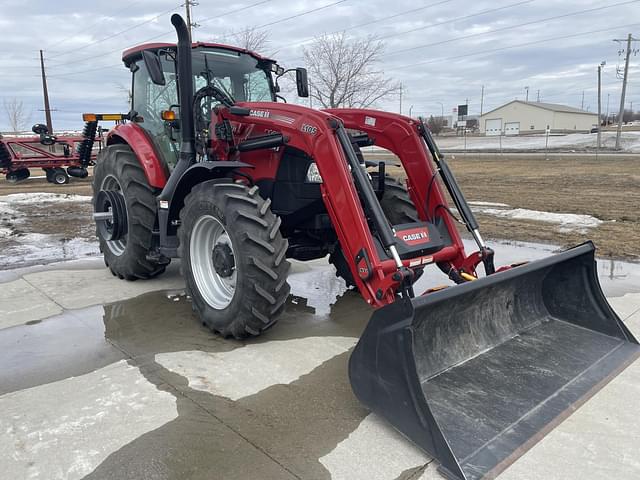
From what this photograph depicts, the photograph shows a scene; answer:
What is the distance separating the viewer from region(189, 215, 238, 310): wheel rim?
425cm

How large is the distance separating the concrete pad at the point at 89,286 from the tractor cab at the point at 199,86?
1.36m

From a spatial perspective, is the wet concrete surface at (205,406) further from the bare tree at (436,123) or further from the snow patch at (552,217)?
the bare tree at (436,123)

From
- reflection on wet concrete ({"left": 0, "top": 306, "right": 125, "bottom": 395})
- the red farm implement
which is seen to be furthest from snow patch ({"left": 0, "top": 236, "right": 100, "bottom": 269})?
the red farm implement

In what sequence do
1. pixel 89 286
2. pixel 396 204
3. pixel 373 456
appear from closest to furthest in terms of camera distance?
1. pixel 373 456
2. pixel 396 204
3. pixel 89 286

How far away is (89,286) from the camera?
218 inches

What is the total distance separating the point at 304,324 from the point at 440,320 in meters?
1.56

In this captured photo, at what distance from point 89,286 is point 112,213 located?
856mm

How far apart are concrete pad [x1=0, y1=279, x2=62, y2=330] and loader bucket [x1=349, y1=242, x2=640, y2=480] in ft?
10.8

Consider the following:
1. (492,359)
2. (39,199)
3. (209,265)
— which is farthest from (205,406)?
(39,199)

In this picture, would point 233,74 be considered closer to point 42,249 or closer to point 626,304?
point 42,249

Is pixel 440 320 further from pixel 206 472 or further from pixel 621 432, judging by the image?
pixel 206 472

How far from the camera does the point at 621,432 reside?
2.80 metres

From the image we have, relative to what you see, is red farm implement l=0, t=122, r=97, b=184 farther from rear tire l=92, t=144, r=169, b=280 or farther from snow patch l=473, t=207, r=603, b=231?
snow patch l=473, t=207, r=603, b=231

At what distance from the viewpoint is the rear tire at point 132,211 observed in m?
5.22
